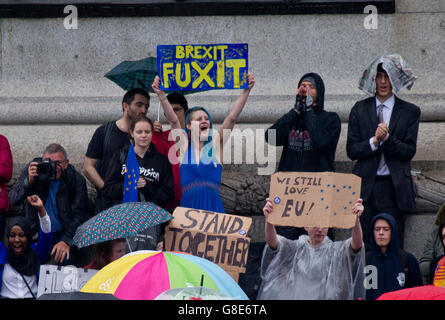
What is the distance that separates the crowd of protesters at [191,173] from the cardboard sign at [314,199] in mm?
677

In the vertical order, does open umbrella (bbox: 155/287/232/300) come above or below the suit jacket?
below

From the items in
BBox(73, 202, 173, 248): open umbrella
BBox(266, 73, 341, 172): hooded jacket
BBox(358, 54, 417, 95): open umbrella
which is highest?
BBox(358, 54, 417, 95): open umbrella

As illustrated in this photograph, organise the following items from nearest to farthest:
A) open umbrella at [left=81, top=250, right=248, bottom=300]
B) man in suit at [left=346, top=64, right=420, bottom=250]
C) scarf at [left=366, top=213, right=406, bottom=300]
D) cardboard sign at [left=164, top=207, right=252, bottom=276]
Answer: open umbrella at [left=81, top=250, right=248, bottom=300], cardboard sign at [left=164, top=207, right=252, bottom=276], scarf at [left=366, top=213, right=406, bottom=300], man in suit at [left=346, top=64, right=420, bottom=250]

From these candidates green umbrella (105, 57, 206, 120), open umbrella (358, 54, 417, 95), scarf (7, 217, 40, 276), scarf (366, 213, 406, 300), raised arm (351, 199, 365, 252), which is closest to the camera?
raised arm (351, 199, 365, 252)

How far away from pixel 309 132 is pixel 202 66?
1.07 metres

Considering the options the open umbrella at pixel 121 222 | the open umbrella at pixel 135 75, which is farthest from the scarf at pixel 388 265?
the open umbrella at pixel 135 75

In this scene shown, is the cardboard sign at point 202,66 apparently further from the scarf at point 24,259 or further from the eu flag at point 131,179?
the scarf at point 24,259

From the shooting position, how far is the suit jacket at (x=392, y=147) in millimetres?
8727

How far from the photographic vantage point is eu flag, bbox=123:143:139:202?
835 centimetres

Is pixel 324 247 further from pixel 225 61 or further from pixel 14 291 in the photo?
pixel 14 291

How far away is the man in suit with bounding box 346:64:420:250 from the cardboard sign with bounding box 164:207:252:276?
131 centimetres

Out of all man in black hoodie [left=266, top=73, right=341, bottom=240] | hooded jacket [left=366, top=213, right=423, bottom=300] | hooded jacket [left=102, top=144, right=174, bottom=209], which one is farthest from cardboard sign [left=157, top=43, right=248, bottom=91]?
hooded jacket [left=366, top=213, right=423, bottom=300]

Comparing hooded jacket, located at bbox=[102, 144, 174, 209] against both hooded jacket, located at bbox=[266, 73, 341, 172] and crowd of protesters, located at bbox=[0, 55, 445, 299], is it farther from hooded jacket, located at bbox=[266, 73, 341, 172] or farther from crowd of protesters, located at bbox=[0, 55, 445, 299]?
hooded jacket, located at bbox=[266, 73, 341, 172]

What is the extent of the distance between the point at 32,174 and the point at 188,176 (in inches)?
52.2
